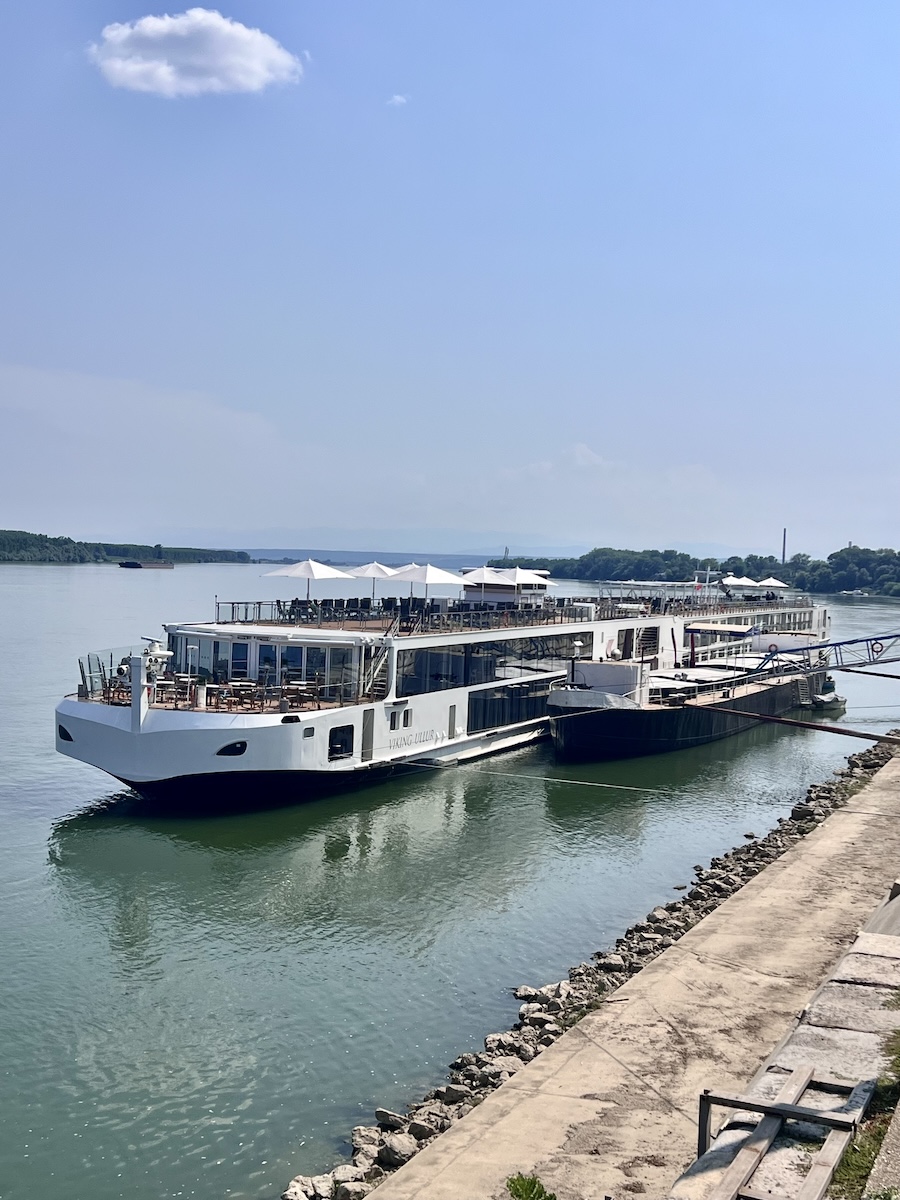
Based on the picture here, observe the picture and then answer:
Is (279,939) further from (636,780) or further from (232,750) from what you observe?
(636,780)

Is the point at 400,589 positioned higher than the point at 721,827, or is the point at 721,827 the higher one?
the point at 400,589

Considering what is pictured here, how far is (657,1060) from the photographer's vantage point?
43.3 feet

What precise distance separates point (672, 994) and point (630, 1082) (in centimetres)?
297

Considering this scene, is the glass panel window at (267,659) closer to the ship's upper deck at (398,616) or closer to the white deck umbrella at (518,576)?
the ship's upper deck at (398,616)

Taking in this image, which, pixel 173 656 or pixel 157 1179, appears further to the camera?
pixel 173 656

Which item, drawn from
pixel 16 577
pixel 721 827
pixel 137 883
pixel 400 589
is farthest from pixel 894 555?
pixel 137 883

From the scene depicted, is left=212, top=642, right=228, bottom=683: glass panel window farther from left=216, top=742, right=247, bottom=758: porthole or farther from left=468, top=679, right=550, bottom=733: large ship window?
left=468, top=679, right=550, bottom=733: large ship window

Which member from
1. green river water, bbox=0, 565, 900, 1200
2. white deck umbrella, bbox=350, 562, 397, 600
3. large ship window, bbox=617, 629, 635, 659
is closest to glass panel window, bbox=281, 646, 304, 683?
green river water, bbox=0, 565, 900, 1200

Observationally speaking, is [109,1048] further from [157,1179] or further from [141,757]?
[141,757]

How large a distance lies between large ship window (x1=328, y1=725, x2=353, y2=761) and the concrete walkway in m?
12.1

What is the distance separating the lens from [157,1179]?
39.7 feet

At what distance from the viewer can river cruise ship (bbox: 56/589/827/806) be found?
2614cm

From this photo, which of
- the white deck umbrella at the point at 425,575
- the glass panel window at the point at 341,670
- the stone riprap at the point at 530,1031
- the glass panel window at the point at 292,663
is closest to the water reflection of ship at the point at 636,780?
the stone riprap at the point at 530,1031

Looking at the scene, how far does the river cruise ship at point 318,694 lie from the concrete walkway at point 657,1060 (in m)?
12.3
